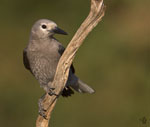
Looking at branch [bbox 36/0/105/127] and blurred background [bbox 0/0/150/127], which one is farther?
blurred background [bbox 0/0/150/127]

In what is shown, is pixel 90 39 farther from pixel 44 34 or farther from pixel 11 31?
pixel 44 34

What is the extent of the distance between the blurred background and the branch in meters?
3.36

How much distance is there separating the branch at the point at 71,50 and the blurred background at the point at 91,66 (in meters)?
3.36

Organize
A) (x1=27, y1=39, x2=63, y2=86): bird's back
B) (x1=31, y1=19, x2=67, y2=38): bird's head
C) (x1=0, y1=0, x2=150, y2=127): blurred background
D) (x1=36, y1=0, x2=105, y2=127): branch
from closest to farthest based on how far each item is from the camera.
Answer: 1. (x1=36, y1=0, x2=105, y2=127): branch
2. (x1=31, y1=19, x2=67, y2=38): bird's head
3. (x1=27, y1=39, x2=63, y2=86): bird's back
4. (x1=0, y1=0, x2=150, y2=127): blurred background

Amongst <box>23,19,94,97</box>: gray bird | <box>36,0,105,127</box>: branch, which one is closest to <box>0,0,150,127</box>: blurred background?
<box>23,19,94,97</box>: gray bird

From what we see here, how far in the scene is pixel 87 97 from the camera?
11812 millimetres

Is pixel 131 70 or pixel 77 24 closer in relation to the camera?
pixel 131 70

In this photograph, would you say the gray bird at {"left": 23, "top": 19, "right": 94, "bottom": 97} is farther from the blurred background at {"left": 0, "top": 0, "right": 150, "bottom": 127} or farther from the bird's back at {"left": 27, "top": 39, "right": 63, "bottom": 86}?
the blurred background at {"left": 0, "top": 0, "right": 150, "bottom": 127}

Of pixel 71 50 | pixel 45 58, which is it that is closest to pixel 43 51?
pixel 45 58

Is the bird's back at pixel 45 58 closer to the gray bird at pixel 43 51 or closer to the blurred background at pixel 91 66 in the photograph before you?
the gray bird at pixel 43 51

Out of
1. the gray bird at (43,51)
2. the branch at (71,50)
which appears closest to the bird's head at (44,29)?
the gray bird at (43,51)

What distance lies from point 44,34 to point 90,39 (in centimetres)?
535

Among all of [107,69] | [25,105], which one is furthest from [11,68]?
[107,69]

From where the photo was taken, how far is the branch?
6.91m
